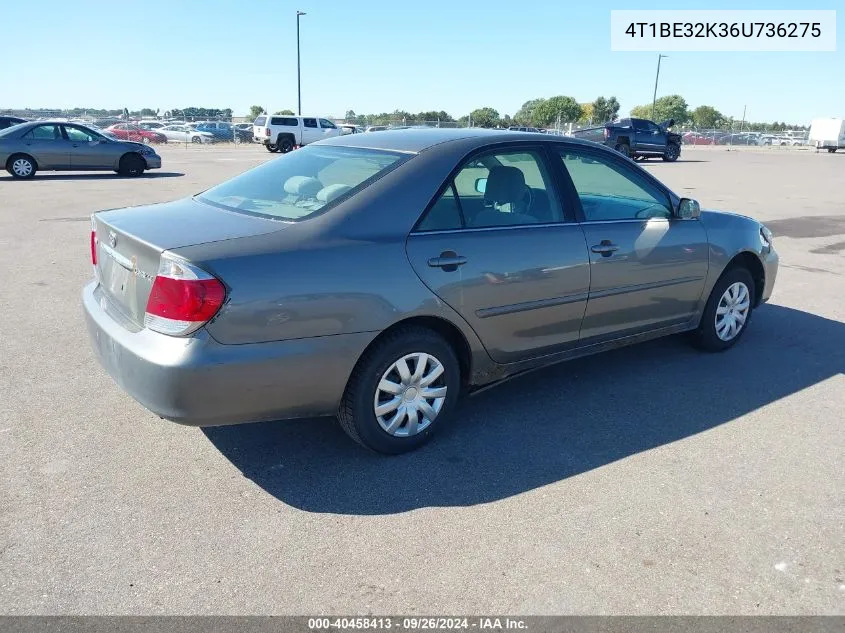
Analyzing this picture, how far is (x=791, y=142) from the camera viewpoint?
73000 millimetres

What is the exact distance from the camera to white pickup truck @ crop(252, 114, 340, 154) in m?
33.7

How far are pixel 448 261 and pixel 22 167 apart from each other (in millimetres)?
16809

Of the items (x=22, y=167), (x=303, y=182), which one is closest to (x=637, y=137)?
(x=22, y=167)

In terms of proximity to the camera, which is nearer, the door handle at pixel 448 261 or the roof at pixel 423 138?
the door handle at pixel 448 261

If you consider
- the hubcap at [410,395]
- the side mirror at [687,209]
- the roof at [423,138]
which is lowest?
the hubcap at [410,395]

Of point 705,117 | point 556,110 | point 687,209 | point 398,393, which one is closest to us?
point 398,393

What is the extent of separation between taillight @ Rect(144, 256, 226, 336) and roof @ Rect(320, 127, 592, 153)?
143cm

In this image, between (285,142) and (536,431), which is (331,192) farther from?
(285,142)

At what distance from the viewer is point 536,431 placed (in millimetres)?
4000

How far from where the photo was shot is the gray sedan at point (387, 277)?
3.07m

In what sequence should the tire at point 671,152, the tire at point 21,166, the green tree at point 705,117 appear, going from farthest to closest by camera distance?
the green tree at point 705,117 < the tire at point 671,152 < the tire at point 21,166

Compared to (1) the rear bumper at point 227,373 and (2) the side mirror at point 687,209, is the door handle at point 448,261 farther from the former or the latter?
(2) the side mirror at point 687,209

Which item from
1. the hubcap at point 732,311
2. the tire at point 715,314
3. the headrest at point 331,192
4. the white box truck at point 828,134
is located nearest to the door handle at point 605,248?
the tire at point 715,314

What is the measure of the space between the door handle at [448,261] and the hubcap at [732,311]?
2515 millimetres
